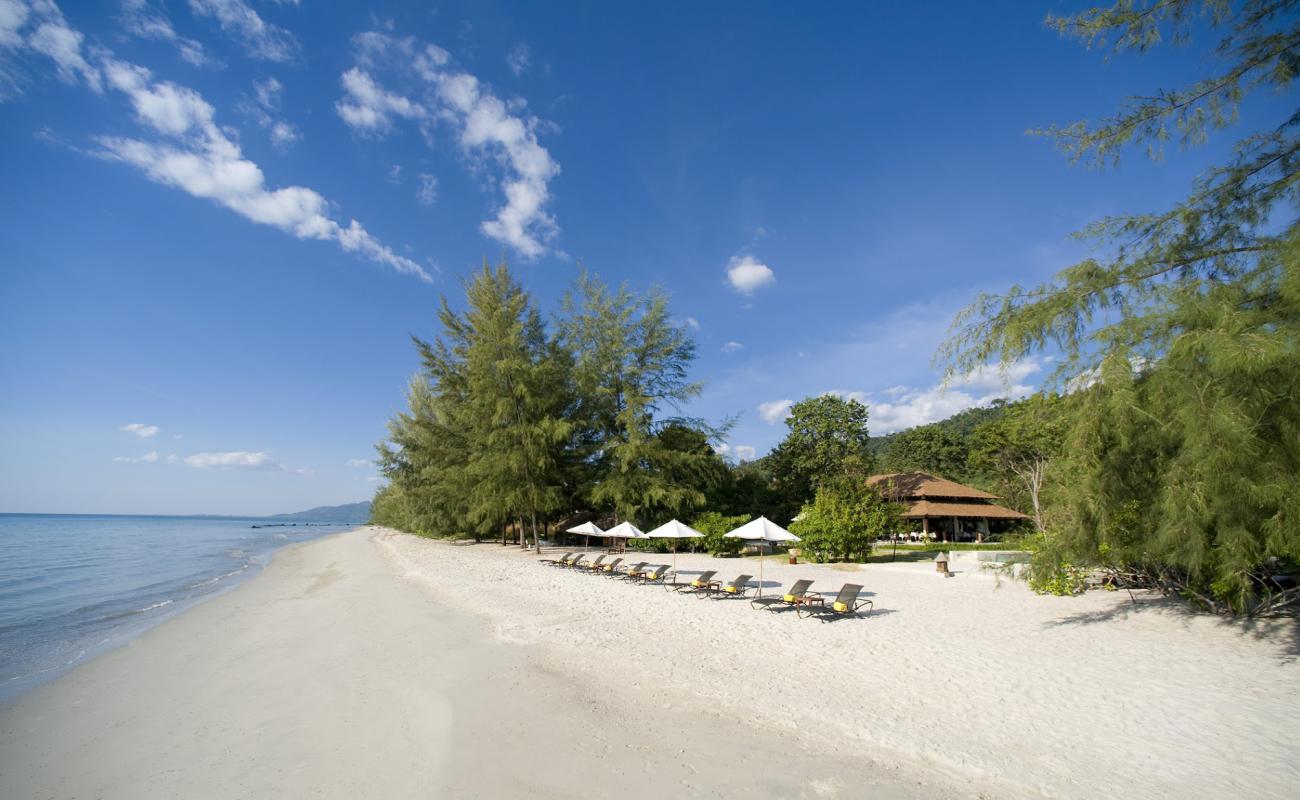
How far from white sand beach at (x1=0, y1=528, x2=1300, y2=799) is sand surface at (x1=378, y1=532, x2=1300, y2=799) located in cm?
4

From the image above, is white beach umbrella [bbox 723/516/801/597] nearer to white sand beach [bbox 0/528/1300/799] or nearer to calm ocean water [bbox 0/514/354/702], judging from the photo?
white sand beach [bbox 0/528/1300/799]

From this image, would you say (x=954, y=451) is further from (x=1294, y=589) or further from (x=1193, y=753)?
(x=1193, y=753)

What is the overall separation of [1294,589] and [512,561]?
22769mm

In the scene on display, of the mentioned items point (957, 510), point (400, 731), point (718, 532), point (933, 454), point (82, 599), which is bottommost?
point (82, 599)

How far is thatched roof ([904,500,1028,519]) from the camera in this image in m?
33.6

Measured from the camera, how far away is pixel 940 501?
3562 cm

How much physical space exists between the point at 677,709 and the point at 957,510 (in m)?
34.2

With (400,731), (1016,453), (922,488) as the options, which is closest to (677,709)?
(400,731)

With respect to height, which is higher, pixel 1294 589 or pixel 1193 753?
pixel 1294 589

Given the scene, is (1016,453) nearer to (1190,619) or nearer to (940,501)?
(940,501)

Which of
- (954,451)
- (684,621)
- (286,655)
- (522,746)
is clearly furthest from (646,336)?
(954,451)

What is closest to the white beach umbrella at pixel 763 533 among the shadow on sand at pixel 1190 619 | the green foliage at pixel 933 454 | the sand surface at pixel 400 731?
the sand surface at pixel 400 731

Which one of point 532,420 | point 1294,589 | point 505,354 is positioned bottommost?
point 1294,589

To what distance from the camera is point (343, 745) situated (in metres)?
5.70
